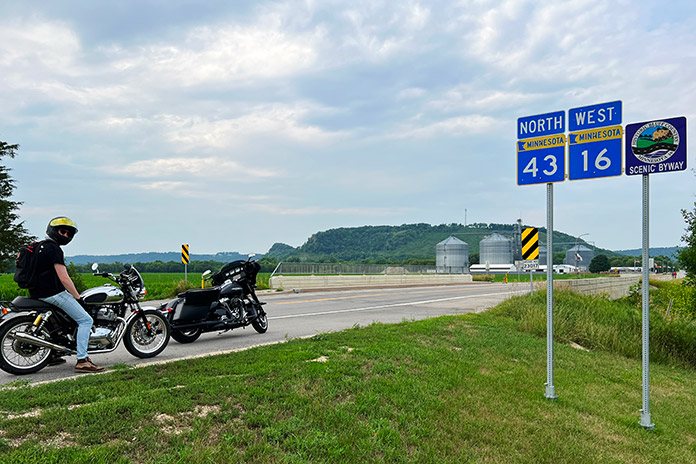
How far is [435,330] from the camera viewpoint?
10.9 m

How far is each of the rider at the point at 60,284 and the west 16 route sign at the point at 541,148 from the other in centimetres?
624

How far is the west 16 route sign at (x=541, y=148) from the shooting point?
288 inches

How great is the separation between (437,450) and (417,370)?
2200mm

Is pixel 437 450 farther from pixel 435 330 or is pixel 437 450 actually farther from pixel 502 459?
pixel 435 330

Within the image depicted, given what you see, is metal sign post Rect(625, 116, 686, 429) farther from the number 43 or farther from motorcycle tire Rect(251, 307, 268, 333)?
motorcycle tire Rect(251, 307, 268, 333)

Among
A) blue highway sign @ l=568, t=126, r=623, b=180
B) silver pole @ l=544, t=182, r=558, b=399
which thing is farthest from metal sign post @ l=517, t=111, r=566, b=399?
blue highway sign @ l=568, t=126, r=623, b=180

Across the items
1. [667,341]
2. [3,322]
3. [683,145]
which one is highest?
[683,145]

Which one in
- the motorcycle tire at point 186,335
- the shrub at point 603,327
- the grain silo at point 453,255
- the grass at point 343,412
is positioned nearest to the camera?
the grass at point 343,412

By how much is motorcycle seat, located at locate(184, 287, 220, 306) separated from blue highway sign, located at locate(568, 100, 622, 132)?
280 inches

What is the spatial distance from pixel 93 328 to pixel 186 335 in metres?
2.84

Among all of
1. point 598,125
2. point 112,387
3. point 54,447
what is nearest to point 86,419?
point 54,447

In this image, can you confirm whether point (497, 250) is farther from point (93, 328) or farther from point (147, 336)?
point (93, 328)

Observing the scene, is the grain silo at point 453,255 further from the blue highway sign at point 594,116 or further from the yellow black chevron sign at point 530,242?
the blue highway sign at point 594,116

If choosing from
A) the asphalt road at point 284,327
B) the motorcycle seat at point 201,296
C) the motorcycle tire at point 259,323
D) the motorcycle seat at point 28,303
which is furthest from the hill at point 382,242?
the motorcycle seat at point 28,303
